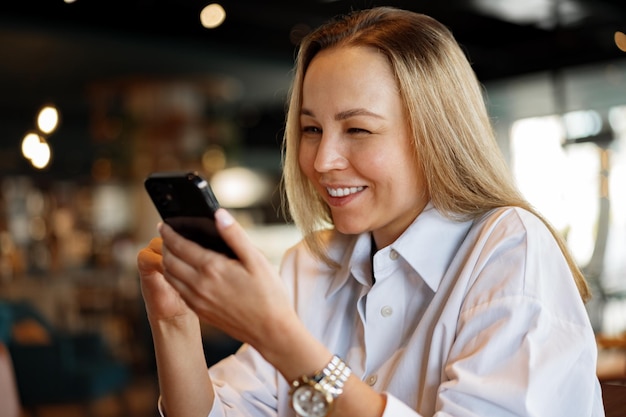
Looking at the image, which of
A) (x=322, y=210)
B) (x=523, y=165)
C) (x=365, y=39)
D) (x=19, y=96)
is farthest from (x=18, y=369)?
(x=523, y=165)

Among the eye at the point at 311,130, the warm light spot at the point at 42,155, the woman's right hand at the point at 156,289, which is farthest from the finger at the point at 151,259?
the warm light spot at the point at 42,155

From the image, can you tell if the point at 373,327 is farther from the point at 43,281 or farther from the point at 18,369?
the point at 43,281

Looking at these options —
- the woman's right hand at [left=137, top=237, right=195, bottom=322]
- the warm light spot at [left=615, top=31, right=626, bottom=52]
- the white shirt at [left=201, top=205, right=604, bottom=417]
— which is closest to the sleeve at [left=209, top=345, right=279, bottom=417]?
the white shirt at [left=201, top=205, right=604, bottom=417]

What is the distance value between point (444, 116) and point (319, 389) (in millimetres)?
554

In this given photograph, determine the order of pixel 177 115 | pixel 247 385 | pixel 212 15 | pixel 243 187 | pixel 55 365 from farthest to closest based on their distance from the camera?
pixel 243 187 → pixel 177 115 → pixel 212 15 → pixel 55 365 → pixel 247 385

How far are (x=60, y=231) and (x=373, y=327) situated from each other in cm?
890

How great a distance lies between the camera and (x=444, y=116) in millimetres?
1299

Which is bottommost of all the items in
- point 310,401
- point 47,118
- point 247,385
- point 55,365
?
point 55,365

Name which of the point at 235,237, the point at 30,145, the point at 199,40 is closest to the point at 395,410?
the point at 235,237

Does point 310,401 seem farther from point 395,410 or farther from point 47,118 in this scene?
point 47,118

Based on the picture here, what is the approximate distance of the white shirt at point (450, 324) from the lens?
3.44 feet

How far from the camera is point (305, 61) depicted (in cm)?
145

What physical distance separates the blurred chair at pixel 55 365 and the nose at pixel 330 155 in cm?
310

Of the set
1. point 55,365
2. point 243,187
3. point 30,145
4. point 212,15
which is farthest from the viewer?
point 243,187
